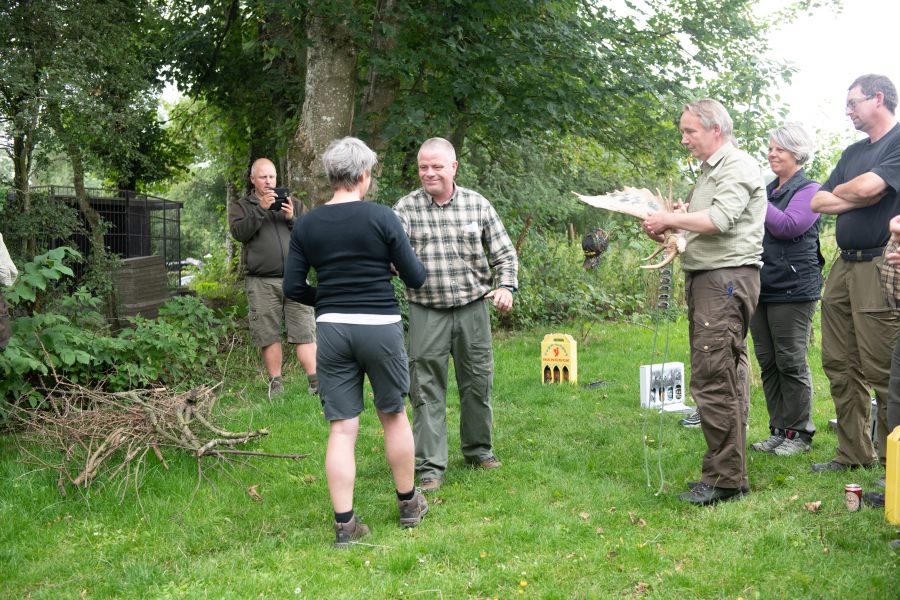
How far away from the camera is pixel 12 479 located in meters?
4.82

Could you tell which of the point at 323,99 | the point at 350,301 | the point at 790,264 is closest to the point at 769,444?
the point at 790,264

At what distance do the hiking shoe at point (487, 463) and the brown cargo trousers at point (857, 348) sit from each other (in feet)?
6.27

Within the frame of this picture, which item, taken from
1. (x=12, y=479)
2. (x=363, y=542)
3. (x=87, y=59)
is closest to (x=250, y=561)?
(x=363, y=542)

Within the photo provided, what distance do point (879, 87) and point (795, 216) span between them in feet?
2.93

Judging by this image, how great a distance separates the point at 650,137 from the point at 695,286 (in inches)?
244

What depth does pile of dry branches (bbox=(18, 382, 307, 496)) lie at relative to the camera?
476 centimetres

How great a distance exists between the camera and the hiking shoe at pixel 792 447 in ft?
16.8

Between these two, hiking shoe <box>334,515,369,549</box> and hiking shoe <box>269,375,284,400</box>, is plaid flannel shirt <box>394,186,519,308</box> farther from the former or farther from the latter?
hiking shoe <box>269,375,284,400</box>

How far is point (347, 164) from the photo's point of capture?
388cm

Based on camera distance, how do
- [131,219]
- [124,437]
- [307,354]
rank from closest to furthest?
[124,437] → [307,354] → [131,219]

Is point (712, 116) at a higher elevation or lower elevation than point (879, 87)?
lower

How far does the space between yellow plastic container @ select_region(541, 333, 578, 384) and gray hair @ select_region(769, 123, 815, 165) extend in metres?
3.02

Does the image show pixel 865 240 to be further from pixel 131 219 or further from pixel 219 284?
pixel 219 284

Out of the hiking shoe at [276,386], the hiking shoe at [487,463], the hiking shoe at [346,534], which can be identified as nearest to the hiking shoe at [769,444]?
the hiking shoe at [487,463]
